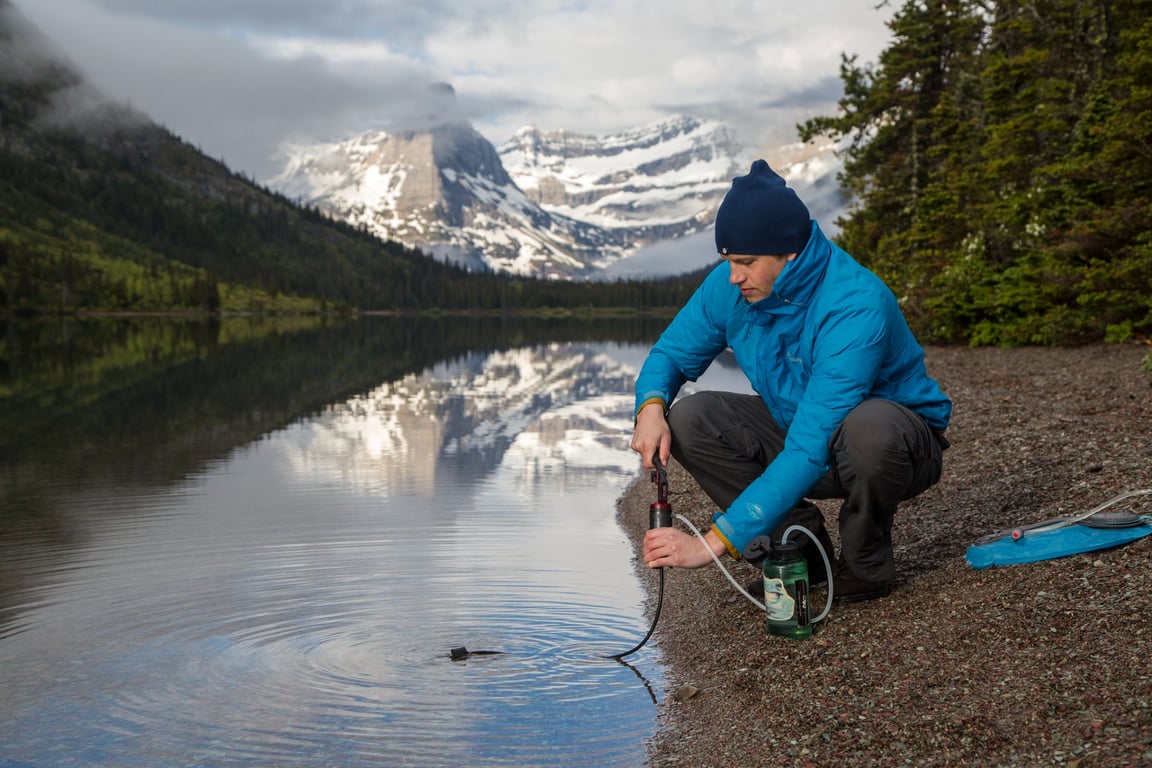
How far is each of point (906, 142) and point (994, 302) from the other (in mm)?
20911

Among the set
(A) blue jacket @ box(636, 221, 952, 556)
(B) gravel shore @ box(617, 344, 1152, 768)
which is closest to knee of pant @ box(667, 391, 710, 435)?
(A) blue jacket @ box(636, 221, 952, 556)

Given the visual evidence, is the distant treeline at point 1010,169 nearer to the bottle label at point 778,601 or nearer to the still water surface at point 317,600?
the still water surface at point 317,600

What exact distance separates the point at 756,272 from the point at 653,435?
3.99ft

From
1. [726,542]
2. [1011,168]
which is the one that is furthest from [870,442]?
[1011,168]

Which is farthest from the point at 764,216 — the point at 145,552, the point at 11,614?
the point at 145,552

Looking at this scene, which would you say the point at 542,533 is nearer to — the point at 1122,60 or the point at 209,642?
the point at 209,642

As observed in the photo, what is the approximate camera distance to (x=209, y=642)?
7668mm

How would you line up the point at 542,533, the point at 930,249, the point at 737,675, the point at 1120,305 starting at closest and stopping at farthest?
1. the point at 737,675
2. the point at 542,533
3. the point at 1120,305
4. the point at 930,249

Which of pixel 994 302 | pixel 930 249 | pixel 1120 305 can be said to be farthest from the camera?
pixel 930 249

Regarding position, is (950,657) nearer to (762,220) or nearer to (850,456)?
(850,456)

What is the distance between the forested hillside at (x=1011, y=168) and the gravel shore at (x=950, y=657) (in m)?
14.3

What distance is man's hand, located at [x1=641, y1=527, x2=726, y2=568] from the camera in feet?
17.4

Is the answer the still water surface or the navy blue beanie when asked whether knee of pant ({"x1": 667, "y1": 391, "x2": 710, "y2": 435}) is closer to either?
the navy blue beanie

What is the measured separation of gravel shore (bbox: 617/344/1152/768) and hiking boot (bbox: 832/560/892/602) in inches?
2.1
